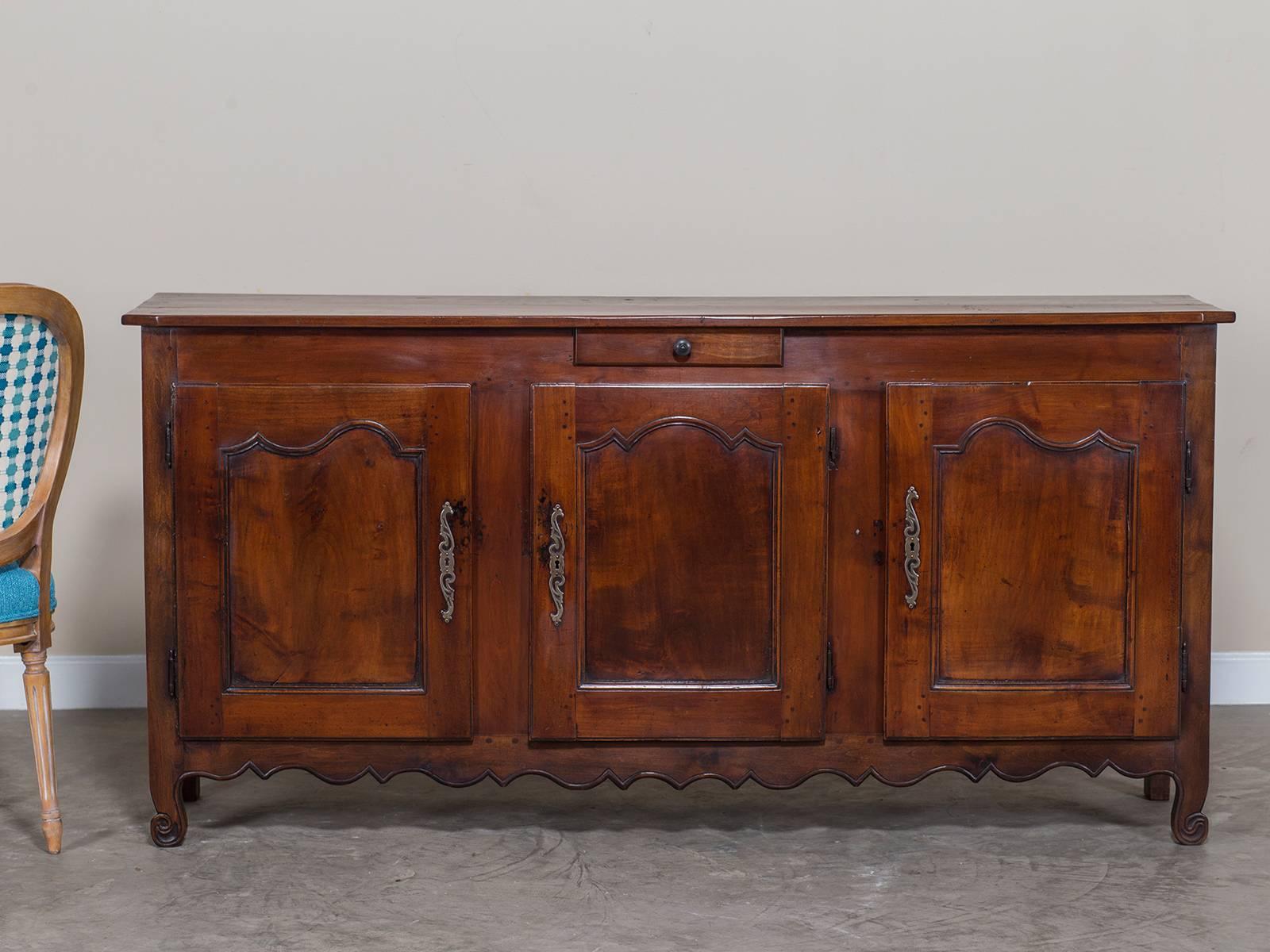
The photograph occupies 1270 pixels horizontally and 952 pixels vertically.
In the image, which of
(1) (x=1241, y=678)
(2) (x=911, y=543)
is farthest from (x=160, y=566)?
(1) (x=1241, y=678)

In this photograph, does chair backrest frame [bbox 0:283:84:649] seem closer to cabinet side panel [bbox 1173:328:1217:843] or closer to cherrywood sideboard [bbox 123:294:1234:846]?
cherrywood sideboard [bbox 123:294:1234:846]

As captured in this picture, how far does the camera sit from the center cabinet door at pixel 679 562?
2477 millimetres

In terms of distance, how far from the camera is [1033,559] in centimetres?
251

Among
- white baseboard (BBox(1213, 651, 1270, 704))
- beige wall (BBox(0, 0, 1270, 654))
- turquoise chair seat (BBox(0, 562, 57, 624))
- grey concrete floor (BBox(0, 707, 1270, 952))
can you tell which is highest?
beige wall (BBox(0, 0, 1270, 654))

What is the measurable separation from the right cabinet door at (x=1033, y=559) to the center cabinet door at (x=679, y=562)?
0.52 ft

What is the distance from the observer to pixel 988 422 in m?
2.48

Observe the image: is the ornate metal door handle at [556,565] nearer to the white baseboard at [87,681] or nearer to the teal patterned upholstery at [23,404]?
the teal patterned upholstery at [23,404]

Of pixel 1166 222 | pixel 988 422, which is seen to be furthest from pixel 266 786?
pixel 1166 222

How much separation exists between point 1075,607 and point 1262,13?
171 cm

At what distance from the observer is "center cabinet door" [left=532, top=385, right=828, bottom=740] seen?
2.48 metres

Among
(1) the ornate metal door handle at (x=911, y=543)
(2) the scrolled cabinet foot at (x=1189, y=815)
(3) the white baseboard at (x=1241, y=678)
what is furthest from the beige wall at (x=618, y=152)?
(2) the scrolled cabinet foot at (x=1189, y=815)

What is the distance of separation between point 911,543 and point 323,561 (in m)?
1.02

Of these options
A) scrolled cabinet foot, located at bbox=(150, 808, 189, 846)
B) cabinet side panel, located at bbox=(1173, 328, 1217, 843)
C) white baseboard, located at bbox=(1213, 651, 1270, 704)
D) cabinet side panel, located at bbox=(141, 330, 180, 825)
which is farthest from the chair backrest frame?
white baseboard, located at bbox=(1213, 651, 1270, 704)

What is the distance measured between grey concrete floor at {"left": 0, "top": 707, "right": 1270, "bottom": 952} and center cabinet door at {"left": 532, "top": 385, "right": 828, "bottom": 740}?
0.26m
